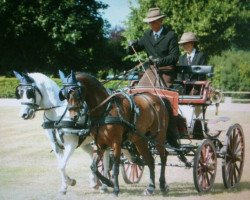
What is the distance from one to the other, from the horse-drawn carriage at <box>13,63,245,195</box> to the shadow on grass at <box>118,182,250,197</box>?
15 centimetres

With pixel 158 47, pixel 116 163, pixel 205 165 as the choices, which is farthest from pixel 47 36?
pixel 116 163

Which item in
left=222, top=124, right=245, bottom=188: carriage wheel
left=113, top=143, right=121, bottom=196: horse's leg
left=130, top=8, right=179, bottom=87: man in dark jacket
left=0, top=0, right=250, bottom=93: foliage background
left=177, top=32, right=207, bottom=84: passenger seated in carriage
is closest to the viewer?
left=113, top=143, right=121, bottom=196: horse's leg

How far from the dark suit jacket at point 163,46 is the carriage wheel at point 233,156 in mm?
1677

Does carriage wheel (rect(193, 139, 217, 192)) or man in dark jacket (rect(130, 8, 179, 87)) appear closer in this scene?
carriage wheel (rect(193, 139, 217, 192))

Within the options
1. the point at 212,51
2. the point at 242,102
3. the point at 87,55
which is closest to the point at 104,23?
the point at 87,55

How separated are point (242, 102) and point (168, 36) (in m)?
25.9

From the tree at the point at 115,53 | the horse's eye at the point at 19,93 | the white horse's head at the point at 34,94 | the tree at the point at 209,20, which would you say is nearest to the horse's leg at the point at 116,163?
the white horse's head at the point at 34,94

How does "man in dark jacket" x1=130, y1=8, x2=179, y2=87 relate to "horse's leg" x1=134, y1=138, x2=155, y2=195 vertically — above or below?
above

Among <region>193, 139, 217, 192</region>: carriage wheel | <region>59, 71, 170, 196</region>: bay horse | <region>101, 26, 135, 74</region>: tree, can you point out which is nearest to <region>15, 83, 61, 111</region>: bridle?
<region>59, 71, 170, 196</region>: bay horse

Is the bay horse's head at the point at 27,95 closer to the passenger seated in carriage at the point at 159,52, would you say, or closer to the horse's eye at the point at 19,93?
the horse's eye at the point at 19,93

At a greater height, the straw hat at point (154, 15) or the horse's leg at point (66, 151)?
the straw hat at point (154, 15)

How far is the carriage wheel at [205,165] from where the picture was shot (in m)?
9.22

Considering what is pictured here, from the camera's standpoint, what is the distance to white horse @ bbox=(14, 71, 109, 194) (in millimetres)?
9305

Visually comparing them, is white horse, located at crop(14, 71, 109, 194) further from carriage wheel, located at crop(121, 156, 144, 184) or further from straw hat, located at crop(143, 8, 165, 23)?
straw hat, located at crop(143, 8, 165, 23)
